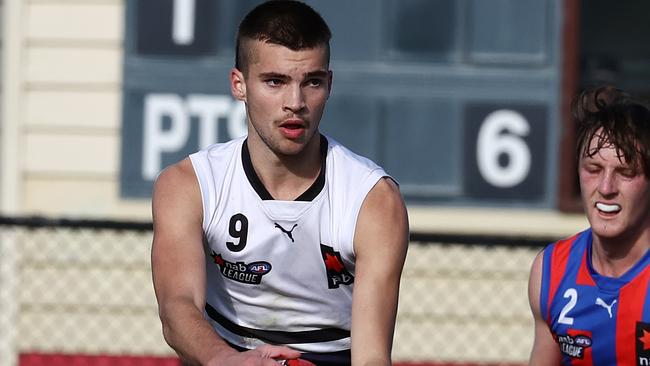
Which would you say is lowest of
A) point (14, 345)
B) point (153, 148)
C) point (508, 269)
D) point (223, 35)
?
point (14, 345)

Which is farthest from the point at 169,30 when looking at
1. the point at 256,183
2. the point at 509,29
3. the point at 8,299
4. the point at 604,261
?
the point at 604,261

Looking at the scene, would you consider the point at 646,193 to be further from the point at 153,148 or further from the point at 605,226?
the point at 153,148

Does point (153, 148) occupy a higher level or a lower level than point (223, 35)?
lower

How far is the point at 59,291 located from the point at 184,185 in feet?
15.3

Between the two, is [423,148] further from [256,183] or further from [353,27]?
[256,183]

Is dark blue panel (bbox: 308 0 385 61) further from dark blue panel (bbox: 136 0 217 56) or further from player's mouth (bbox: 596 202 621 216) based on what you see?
player's mouth (bbox: 596 202 621 216)

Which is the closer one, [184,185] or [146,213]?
[184,185]

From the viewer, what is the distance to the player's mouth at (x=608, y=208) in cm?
487

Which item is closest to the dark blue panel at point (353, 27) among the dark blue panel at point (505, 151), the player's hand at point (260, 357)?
the dark blue panel at point (505, 151)

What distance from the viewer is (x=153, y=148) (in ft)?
30.1

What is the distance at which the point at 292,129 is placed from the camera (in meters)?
4.82

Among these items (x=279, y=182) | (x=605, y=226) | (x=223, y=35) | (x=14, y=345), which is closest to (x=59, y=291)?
(x=14, y=345)

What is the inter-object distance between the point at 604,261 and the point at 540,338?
0.38 meters

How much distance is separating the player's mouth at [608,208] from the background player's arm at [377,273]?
672 millimetres
